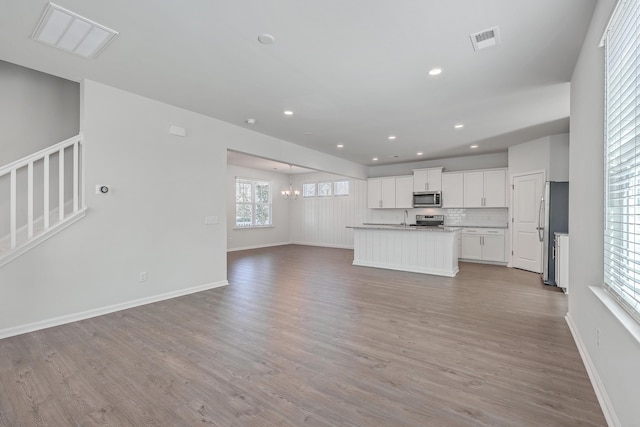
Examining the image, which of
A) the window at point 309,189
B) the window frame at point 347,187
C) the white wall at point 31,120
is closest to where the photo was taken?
the white wall at point 31,120

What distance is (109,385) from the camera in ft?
6.93

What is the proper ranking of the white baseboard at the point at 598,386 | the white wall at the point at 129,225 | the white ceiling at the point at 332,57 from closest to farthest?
the white baseboard at the point at 598,386 < the white ceiling at the point at 332,57 < the white wall at the point at 129,225

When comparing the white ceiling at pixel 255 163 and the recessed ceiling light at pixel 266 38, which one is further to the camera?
the white ceiling at pixel 255 163

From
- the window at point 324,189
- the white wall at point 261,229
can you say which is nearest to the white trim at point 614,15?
the white wall at point 261,229

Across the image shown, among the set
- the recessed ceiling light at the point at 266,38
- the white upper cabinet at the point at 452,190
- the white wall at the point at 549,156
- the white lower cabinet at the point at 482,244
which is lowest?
the white lower cabinet at the point at 482,244

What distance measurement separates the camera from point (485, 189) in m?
7.29

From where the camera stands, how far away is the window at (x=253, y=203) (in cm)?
980

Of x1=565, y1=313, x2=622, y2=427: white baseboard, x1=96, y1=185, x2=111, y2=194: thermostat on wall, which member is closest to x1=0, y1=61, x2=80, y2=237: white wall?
x1=96, y1=185, x2=111, y2=194: thermostat on wall

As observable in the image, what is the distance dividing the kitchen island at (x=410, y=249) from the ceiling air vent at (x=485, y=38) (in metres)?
3.74

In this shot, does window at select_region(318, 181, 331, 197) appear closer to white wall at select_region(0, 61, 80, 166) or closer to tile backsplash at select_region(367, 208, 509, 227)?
tile backsplash at select_region(367, 208, 509, 227)

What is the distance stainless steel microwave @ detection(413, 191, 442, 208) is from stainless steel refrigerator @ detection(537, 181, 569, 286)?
2.85m

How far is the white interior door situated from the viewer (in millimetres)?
6047

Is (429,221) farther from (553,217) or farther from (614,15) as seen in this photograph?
(614,15)

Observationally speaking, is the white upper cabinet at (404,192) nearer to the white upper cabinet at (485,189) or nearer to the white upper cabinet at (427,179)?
the white upper cabinet at (427,179)
